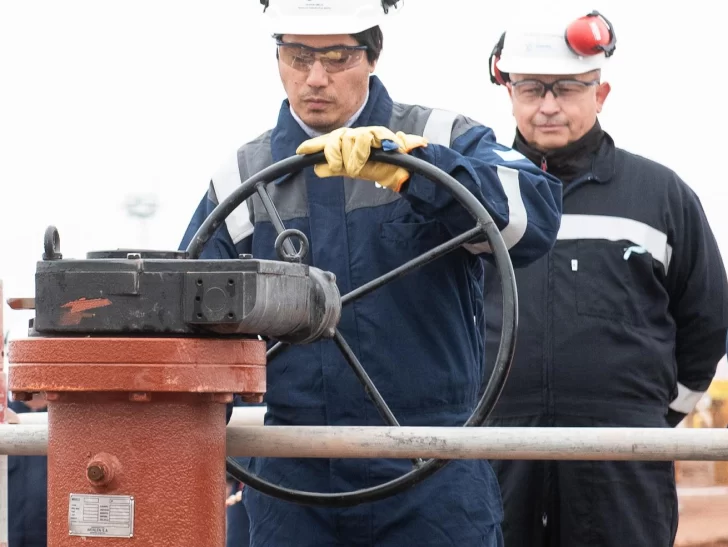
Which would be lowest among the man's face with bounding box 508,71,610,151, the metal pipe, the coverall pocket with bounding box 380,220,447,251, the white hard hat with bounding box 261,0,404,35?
the metal pipe

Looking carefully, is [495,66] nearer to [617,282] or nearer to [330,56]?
[617,282]

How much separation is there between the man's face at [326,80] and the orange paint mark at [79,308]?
104cm

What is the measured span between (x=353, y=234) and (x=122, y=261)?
0.89 m

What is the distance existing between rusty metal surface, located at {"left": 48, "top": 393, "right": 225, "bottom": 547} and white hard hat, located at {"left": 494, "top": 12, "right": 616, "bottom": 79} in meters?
2.37

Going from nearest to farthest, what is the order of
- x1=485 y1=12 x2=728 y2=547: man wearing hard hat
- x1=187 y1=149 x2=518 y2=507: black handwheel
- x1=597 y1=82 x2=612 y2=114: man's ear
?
x1=187 y1=149 x2=518 y2=507: black handwheel < x1=485 y1=12 x2=728 y2=547: man wearing hard hat < x1=597 y1=82 x2=612 y2=114: man's ear

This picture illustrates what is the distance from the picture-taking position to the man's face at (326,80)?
2.87 metres

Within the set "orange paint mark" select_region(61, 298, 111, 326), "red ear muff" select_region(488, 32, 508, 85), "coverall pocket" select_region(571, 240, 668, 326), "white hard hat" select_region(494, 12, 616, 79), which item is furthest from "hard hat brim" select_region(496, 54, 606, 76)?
"orange paint mark" select_region(61, 298, 111, 326)

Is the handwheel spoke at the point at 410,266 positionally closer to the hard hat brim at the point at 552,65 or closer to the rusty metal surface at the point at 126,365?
the rusty metal surface at the point at 126,365

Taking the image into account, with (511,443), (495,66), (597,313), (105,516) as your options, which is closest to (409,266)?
(511,443)

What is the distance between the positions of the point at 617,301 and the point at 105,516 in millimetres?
2185

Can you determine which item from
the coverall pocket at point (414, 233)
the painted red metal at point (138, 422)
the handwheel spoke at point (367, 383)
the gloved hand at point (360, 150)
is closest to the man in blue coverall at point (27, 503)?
the coverall pocket at point (414, 233)

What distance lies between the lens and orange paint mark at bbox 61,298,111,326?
6.40 feet

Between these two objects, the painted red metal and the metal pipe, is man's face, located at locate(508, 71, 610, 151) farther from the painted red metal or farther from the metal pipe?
the painted red metal

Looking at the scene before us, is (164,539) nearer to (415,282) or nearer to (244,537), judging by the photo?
(415,282)
